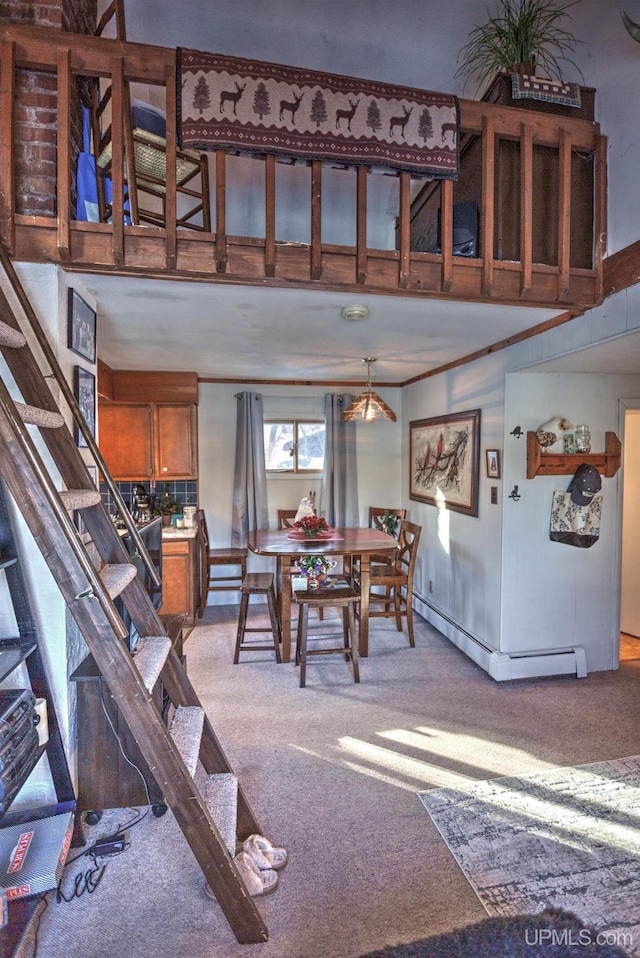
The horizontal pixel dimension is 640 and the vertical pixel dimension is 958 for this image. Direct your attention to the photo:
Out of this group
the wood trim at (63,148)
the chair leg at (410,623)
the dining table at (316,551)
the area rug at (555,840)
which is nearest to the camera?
the area rug at (555,840)

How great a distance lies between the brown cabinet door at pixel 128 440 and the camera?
15.4 feet

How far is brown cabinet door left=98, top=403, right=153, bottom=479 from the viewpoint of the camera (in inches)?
185

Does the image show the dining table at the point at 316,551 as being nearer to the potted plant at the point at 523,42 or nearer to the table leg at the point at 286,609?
the table leg at the point at 286,609

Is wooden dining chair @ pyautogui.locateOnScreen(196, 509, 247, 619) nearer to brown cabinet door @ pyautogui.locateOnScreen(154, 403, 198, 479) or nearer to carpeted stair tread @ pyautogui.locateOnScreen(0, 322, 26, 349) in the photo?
brown cabinet door @ pyautogui.locateOnScreen(154, 403, 198, 479)

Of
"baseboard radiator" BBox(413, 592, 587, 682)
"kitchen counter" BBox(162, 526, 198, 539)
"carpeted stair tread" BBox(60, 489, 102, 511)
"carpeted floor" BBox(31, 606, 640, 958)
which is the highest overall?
"carpeted stair tread" BBox(60, 489, 102, 511)

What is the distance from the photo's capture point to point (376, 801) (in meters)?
2.19

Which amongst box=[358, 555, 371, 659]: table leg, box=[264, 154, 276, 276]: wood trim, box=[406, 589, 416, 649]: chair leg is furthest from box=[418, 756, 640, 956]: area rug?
box=[264, 154, 276, 276]: wood trim

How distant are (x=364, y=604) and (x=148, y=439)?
265 cm

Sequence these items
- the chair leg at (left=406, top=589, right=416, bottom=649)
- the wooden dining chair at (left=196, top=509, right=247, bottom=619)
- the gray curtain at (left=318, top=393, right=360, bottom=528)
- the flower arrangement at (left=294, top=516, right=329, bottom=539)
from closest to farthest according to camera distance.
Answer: the chair leg at (left=406, top=589, right=416, bottom=649) → the flower arrangement at (left=294, top=516, right=329, bottom=539) → the wooden dining chair at (left=196, top=509, right=247, bottom=619) → the gray curtain at (left=318, top=393, right=360, bottom=528)

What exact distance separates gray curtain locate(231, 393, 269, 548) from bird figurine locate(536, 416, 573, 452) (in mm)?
2790

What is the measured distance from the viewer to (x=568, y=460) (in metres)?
3.28

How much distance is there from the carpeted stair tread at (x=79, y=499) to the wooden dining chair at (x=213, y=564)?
291cm

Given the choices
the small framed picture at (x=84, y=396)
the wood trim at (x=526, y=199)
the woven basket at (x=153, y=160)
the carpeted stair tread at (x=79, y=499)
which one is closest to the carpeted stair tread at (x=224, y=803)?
the carpeted stair tread at (x=79, y=499)

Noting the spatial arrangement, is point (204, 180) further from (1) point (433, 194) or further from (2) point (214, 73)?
(1) point (433, 194)
